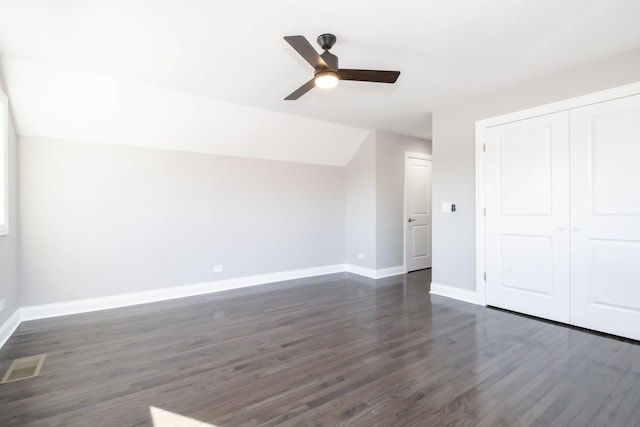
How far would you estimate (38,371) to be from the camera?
2.33 m

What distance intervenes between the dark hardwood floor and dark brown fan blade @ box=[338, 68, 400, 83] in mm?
2283

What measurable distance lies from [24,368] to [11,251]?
139 cm

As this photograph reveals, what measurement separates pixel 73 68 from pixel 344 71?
2609mm

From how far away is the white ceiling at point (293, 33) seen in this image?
219cm

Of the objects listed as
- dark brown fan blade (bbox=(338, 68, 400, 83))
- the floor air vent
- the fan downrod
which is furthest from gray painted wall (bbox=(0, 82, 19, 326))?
dark brown fan blade (bbox=(338, 68, 400, 83))

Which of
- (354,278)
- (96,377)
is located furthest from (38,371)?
(354,278)

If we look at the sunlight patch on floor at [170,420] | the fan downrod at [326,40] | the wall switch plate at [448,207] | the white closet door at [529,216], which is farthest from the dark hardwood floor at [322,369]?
the fan downrod at [326,40]

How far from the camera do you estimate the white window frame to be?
288cm

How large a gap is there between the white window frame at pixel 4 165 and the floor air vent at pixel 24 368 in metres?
1.17

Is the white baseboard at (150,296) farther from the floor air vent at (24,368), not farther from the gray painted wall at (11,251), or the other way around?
the floor air vent at (24,368)

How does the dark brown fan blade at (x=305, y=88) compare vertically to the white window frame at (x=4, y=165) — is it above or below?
above

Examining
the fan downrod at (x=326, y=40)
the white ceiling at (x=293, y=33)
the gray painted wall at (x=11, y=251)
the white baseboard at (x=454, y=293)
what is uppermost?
the white ceiling at (x=293, y=33)

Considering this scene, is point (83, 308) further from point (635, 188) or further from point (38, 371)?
point (635, 188)

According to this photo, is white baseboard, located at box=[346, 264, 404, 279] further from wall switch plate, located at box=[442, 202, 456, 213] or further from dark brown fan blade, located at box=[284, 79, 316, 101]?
dark brown fan blade, located at box=[284, 79, 316, 101]
